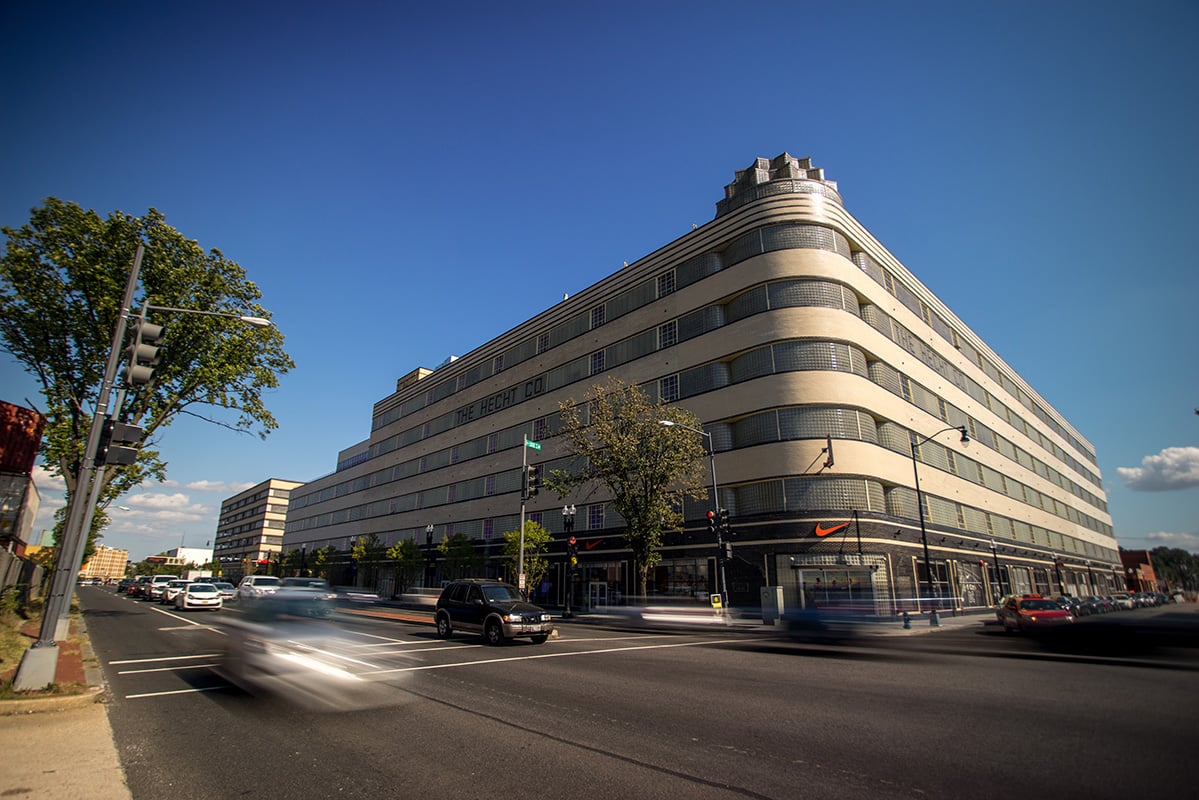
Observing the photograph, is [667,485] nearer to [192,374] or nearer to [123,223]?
[192,374]

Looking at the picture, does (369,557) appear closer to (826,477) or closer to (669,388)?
(669,388)

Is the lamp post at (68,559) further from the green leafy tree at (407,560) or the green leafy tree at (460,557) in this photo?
the green leafy tree at (407,560)

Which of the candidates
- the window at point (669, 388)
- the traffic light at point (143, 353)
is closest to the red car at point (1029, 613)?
the window at point (669, 388)

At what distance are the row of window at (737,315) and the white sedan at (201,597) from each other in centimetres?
2792

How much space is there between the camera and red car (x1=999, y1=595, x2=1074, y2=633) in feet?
53.2

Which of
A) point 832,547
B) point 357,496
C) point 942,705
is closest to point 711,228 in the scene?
point 832,547

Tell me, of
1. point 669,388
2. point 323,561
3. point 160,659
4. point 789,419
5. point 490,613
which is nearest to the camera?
point 160,659

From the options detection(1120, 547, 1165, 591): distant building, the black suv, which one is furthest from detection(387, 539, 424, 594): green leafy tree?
detection(1120, 547, 1165, 591): distant building

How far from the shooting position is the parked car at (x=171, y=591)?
35438 millimetres

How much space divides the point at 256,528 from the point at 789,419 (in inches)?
5197

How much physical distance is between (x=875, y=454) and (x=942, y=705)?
84.3 feet

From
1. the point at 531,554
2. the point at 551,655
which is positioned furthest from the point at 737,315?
the point at 551,655

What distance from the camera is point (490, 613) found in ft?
50.8

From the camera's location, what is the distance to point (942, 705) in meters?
7.32
